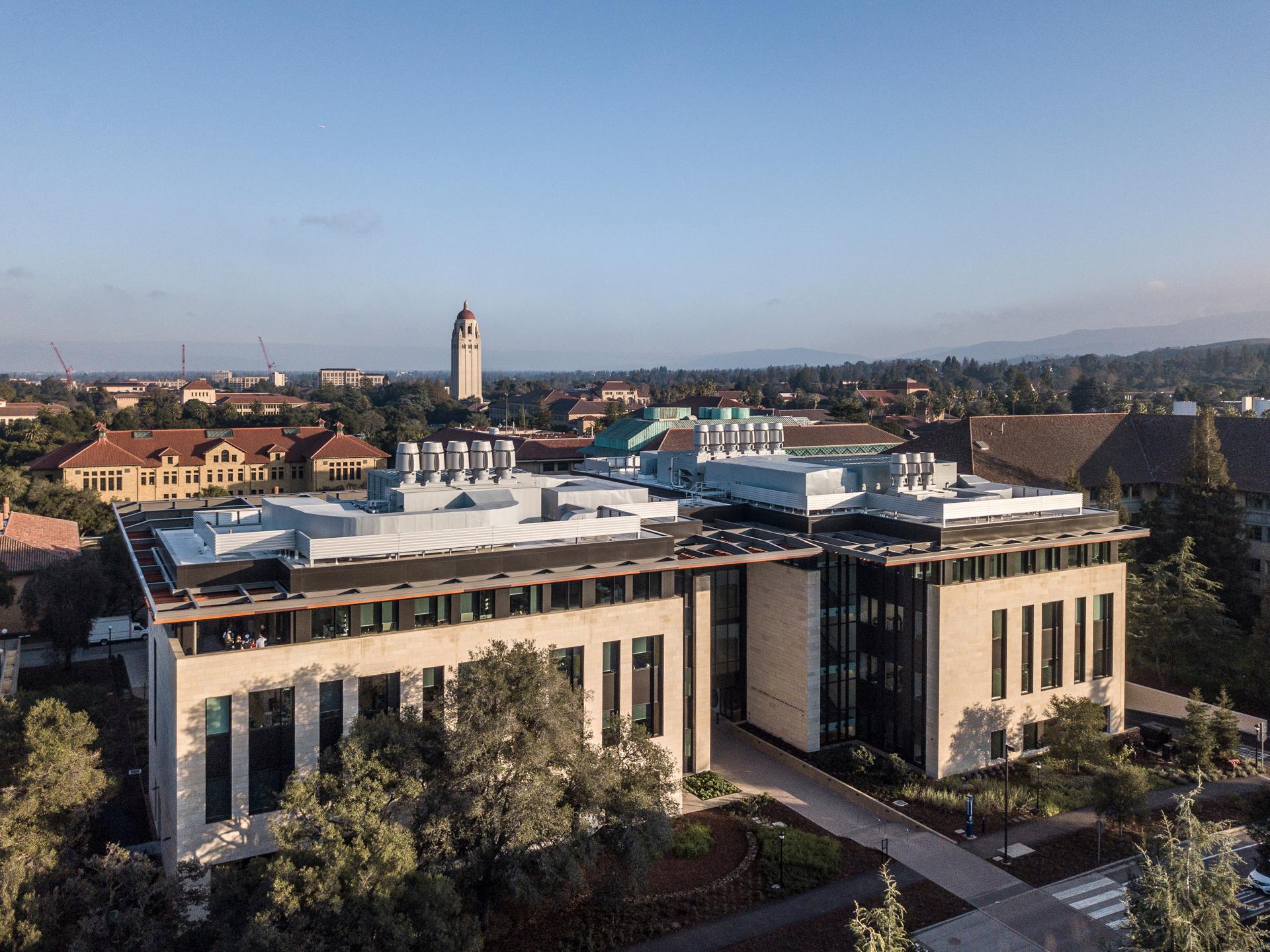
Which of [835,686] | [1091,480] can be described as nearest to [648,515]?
[835,686]

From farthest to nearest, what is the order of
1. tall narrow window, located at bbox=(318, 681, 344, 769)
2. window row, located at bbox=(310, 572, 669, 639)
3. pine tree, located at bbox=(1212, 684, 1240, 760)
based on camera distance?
1. pine tree, located at bbox=(1212, 684, 1240, 760)
2. window row, located at bbox=(310, 572, 669, 639)
3. tall narrow window, located at bbox=(318, 681, 344, 769)

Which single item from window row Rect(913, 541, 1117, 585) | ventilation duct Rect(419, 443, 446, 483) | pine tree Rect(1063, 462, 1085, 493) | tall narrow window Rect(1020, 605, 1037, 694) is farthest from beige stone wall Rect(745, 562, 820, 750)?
pine tree Rect(1063, 462, 1085, 493)

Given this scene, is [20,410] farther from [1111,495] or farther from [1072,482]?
[1111,495]

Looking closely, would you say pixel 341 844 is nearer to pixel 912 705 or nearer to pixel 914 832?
pixel 914 832

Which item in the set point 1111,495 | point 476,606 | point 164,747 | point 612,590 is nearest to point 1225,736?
point 612,590

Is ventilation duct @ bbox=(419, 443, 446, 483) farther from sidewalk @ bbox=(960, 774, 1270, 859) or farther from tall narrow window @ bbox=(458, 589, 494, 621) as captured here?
sidewalk @ bbox=(960, 774, 1270, 859)

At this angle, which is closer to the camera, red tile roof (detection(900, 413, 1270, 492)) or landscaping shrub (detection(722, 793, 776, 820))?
landscaping shrub (detection(722, 793, 776, 820))
